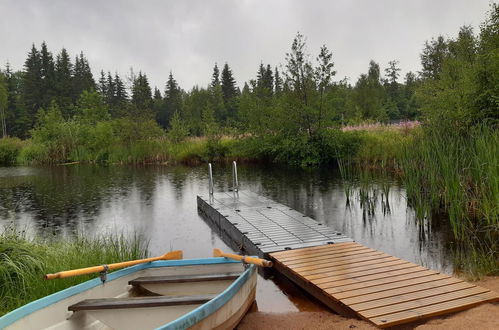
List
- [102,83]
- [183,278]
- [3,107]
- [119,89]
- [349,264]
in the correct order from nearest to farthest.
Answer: [183,278] < [349,264] < [3,107] < [119,89] < [102,83]

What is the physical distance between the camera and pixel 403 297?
3936 millimetres

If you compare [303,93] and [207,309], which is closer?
[207,309]

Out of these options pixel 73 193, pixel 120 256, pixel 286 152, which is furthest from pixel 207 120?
pixel 120 256

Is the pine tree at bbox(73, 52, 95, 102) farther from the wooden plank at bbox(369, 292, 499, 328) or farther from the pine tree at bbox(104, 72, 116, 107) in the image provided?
the wooden plank at bbox(369, 292, 499, 328)

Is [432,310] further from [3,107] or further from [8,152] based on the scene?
[3,107]

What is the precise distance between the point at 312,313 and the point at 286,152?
622 inches

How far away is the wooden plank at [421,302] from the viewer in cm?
365

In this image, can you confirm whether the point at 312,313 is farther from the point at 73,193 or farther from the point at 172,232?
the point at 73,193

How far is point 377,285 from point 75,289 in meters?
2.81

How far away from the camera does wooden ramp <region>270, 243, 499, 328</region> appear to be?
12.1 feet

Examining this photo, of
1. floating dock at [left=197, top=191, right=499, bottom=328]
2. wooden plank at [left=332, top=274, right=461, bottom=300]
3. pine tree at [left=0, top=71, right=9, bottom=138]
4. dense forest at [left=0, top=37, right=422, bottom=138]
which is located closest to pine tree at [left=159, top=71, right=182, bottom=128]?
dense forest at [left=0, top=37, right=422, bottom=138]

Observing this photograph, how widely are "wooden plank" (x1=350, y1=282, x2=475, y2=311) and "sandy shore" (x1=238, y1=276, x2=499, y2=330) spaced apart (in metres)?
0.16

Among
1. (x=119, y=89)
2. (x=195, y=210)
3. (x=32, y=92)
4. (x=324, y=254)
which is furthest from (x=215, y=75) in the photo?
(x=324, y=254)

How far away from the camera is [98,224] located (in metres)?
9.32
